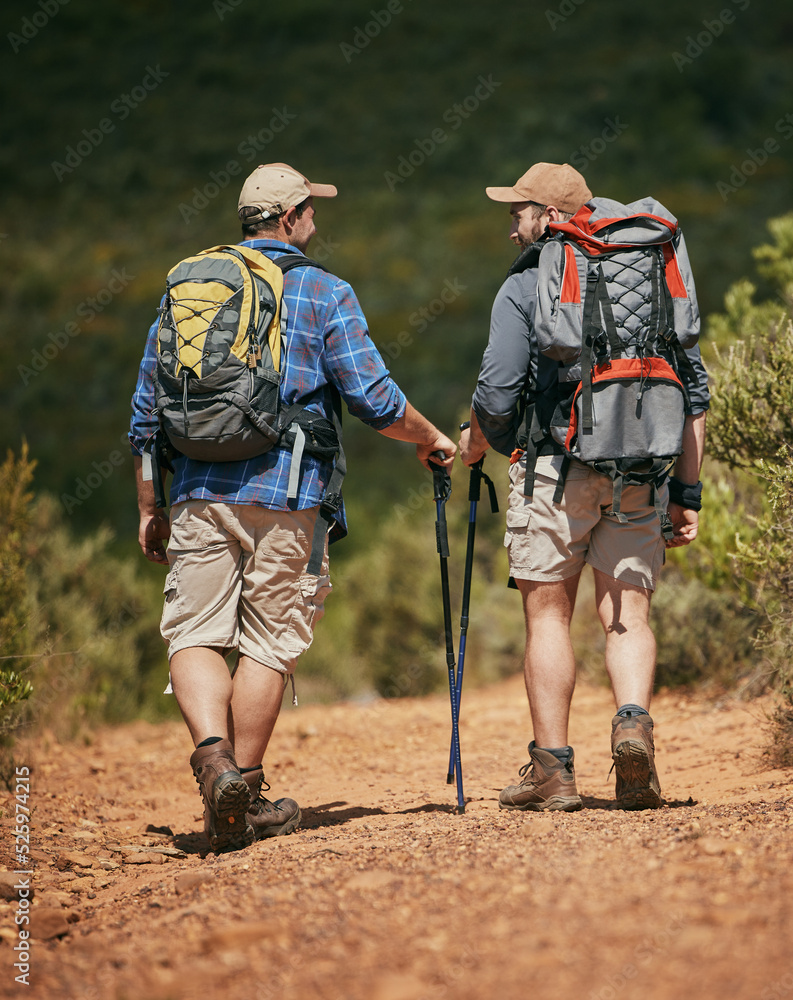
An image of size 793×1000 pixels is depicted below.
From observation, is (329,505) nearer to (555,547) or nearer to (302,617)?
(302,617)

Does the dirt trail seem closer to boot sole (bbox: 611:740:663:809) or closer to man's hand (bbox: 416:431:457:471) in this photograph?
boot sole (bbox: 611:740:663:809)

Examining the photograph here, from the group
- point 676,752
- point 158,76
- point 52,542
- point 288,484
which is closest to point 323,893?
point 288,484

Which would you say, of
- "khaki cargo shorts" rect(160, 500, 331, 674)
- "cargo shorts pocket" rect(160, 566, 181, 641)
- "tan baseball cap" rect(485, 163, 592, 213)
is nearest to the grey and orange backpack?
"tan baseball cap" rect(485, 163, 592, 213)

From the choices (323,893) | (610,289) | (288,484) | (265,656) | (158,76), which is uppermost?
(158,76)

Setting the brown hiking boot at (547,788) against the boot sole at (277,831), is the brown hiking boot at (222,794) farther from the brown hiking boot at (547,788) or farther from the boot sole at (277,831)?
the brown hiking boot at (547,788)

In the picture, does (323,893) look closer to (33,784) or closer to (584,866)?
(584,866)

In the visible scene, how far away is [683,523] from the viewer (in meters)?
3.92

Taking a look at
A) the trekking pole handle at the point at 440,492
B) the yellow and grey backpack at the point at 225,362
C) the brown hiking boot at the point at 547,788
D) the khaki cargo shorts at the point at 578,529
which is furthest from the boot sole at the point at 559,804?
the yellow and grey backpack at the point at 225,362

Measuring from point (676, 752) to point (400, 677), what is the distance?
4.49m

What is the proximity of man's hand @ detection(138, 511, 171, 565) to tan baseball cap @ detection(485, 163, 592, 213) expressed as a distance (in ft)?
5.91

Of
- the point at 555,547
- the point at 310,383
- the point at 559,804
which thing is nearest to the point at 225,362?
the point at 310,383

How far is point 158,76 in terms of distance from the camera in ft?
112

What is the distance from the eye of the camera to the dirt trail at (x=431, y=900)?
6.53 feet

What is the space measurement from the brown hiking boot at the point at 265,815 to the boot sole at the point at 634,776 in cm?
118
